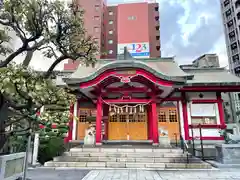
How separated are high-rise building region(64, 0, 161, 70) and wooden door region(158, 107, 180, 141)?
69.0 ft

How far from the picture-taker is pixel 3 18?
11.7 feet

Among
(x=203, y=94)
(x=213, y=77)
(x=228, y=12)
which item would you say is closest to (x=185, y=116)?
(x=203, y=94)

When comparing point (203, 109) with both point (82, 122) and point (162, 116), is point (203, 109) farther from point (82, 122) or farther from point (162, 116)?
point (82, 122)

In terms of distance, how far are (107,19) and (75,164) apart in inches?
1471

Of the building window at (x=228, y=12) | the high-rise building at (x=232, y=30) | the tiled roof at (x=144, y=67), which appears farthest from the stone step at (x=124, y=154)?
the building window at (x=228, y=12)

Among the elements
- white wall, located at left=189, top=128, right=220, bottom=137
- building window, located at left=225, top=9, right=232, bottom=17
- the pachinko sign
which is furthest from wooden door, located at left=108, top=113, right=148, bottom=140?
building window, located at left=225, top=9, right=232, bottom=17

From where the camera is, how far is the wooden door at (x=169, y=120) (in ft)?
36.5

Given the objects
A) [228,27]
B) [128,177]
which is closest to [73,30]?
[128,177]

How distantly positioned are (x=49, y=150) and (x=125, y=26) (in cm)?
3096

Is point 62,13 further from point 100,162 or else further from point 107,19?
point 107,19

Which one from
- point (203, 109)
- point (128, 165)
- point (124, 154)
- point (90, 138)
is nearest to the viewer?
point (128, 165)

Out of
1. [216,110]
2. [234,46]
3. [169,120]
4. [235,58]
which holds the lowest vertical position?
[169,120]

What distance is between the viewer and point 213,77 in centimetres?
1175

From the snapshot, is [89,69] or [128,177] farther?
[89,69]
